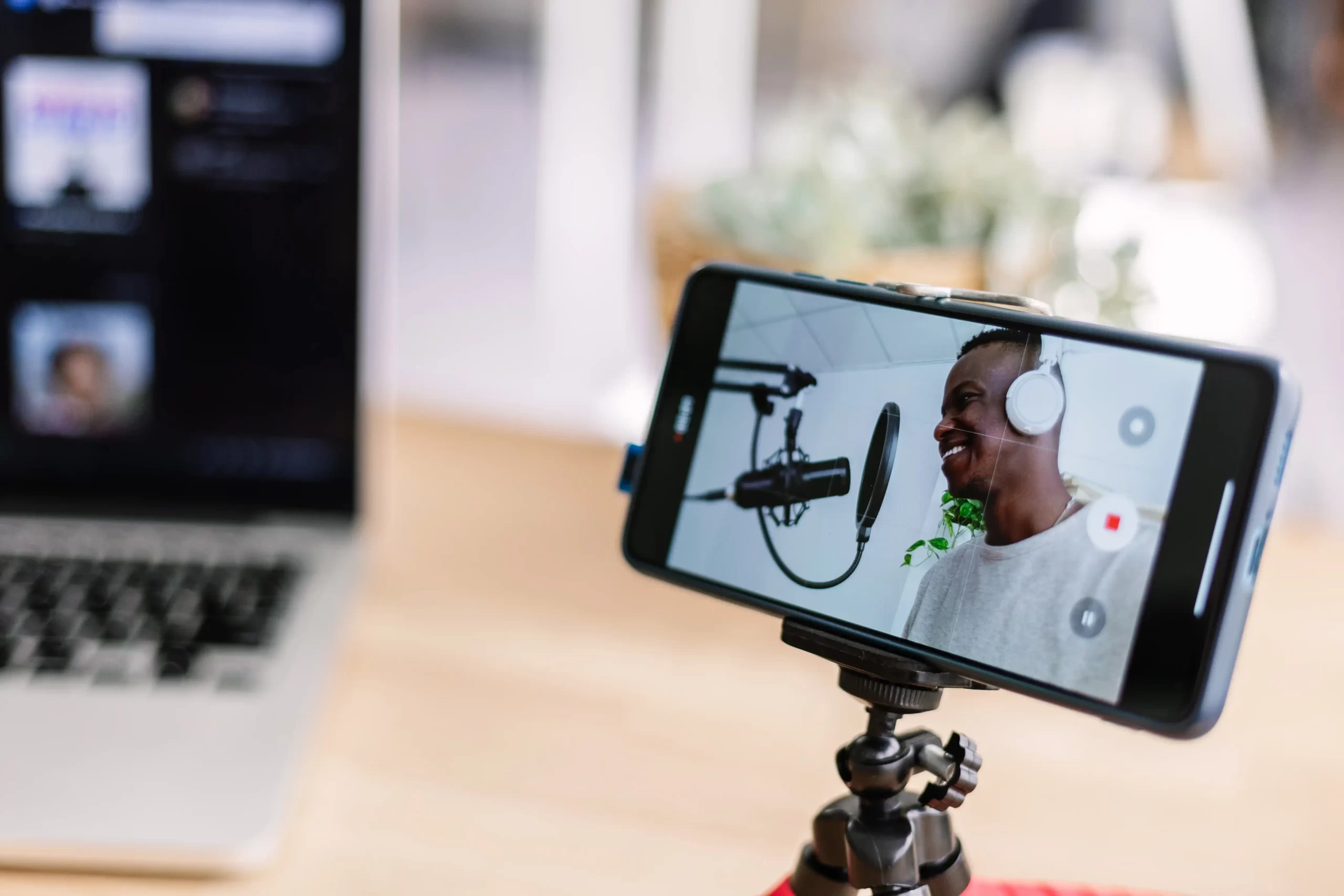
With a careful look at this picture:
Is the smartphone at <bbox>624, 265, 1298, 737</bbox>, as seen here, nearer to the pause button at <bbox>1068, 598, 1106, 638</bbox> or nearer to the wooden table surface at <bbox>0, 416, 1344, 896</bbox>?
the pause button at <bbox>1068, 598, 1106, 638</bbox>

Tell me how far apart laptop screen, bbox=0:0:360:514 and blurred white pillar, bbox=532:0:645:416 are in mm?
1688

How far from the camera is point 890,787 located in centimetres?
33

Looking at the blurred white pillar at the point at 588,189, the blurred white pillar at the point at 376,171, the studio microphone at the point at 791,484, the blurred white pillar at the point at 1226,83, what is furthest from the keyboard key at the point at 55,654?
the blurred white pillar at the point at 1226,83

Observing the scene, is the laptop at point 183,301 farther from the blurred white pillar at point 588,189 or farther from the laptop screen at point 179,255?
the blurred white pillar at point 588,189

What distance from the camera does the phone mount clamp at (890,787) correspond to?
1.06ft

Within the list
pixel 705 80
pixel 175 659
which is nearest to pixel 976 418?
pixel 175 659

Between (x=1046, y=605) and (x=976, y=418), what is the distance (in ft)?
0.18

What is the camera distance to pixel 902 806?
337 mm

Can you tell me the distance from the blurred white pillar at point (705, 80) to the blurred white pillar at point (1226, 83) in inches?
33.6

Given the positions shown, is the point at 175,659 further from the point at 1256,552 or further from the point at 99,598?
the point at 1256,552

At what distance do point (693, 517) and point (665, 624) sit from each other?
0.28 meters

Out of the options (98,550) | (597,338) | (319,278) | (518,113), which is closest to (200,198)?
(319,278)

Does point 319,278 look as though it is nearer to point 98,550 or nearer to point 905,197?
point 98,550

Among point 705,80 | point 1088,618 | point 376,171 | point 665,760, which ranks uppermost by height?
point 705,80
